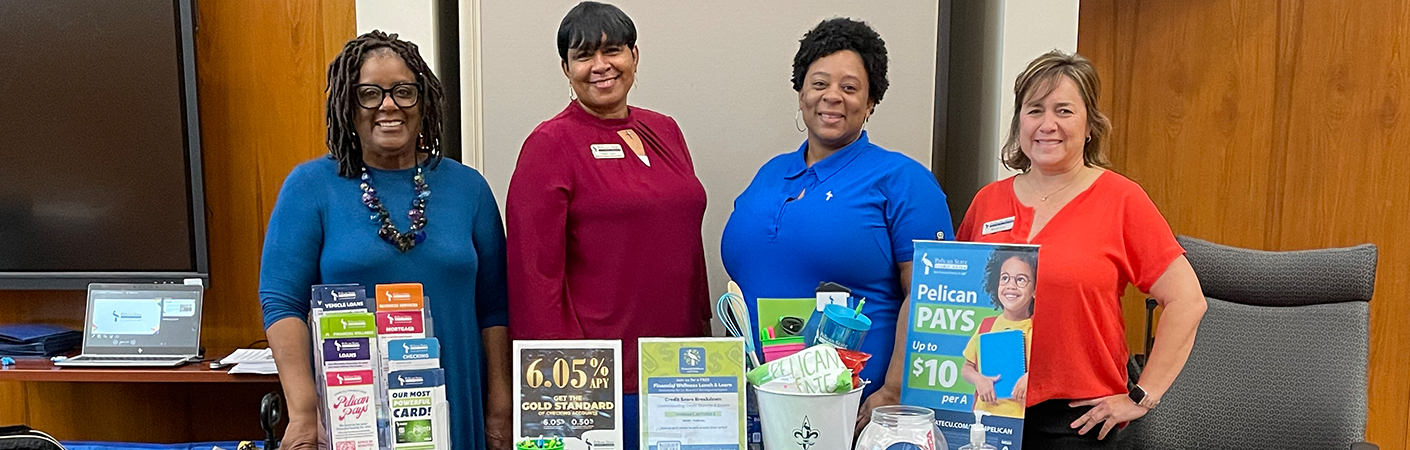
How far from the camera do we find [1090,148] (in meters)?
1.58

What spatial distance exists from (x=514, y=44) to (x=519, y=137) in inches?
9.8

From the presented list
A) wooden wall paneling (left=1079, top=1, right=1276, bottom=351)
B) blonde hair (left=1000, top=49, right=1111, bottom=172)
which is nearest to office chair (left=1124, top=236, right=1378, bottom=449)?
wooden wall paneling (left=1079, top=1, right=1276, bottom=351)

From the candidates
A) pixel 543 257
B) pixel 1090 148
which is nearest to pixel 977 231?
pixel 1090 148

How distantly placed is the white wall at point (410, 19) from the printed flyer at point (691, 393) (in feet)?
4.55

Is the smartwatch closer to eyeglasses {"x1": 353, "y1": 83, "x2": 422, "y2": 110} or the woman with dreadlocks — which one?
the woman with dreadlocks

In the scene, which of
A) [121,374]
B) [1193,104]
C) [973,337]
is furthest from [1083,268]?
[121,374]

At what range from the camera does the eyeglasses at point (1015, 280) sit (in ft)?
4.32

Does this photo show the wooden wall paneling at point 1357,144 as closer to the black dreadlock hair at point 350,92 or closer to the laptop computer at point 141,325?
the black dreadlock hair at point 350,92

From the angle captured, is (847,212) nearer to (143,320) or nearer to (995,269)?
(995,269)

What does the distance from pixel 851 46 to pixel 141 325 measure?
7.58 feet

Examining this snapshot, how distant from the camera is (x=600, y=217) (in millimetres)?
1668

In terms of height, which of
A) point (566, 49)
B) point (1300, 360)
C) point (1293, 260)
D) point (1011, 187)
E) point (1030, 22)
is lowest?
point (1300, 360)

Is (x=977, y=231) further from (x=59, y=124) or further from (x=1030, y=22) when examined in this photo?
(x=59, y=124)

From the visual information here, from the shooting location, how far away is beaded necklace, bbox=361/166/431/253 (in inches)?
58.9
